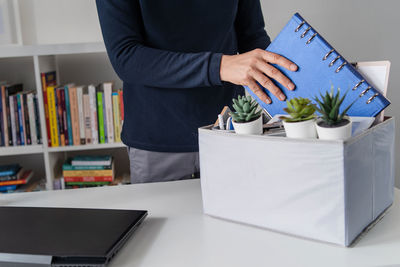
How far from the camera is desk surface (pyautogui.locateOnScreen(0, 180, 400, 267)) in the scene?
2.31 feet

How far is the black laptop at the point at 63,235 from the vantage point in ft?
2.34

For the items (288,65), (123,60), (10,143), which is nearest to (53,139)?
(10,143)

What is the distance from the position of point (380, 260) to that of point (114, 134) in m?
1.74

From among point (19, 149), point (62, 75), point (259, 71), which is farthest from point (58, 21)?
point (259, 71)

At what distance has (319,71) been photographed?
2.72 feet

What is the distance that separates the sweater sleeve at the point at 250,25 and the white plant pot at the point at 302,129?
0.76m

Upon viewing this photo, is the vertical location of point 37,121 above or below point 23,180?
above

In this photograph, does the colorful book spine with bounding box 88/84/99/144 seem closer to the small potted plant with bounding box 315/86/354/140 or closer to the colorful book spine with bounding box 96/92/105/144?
the colorful book spine with bounding box 96/92/105/144

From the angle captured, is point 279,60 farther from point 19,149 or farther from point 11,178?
point 11,178

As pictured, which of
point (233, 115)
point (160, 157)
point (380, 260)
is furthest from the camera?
point (160, 157)

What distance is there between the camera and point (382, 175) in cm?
83

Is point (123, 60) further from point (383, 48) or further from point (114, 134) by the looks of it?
point (383, 48)

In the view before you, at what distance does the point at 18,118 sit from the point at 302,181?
1.83 meters

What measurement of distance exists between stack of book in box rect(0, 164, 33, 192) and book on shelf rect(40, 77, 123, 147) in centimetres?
26
